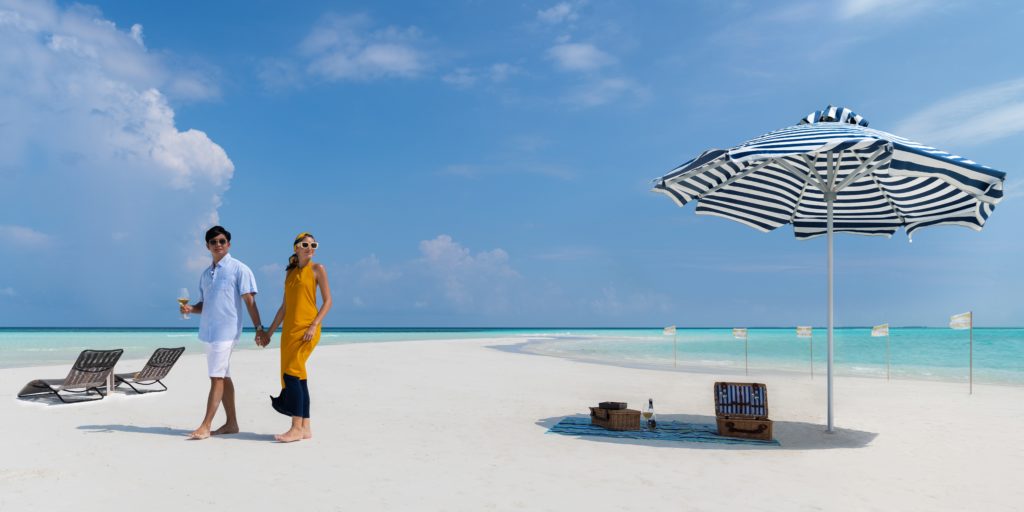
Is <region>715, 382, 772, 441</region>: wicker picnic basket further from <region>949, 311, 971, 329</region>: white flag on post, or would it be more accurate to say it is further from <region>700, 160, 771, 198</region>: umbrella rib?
<region>949, 311, 971, 329</region>: white flag on post

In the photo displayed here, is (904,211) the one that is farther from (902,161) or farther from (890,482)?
(890,482)

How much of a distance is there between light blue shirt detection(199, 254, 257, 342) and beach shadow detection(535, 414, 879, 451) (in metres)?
3.61

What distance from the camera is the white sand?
4641 millimetres

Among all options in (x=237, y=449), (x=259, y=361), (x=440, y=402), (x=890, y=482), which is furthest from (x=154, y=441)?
(x=259, y=361)

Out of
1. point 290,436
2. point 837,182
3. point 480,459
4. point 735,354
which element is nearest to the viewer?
point 480,459

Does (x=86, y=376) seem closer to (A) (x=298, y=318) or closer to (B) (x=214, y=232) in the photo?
(B) (x=214, y=232)

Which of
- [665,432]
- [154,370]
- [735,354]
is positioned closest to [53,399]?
[154,370]

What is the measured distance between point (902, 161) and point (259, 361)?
16.3 m

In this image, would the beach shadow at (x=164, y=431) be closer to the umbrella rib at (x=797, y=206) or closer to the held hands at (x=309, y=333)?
the held hands at (x=309, y=333)

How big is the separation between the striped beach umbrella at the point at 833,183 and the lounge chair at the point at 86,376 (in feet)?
27.8

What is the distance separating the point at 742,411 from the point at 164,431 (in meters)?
6.35

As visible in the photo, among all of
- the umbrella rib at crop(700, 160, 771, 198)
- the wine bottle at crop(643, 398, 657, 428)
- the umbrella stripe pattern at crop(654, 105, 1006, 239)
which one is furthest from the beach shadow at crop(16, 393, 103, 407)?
the umbrella rib at crop(700, 160, 771, 198)

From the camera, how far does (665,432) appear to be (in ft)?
24.5

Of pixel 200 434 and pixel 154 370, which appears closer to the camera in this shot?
pixel 200 434
